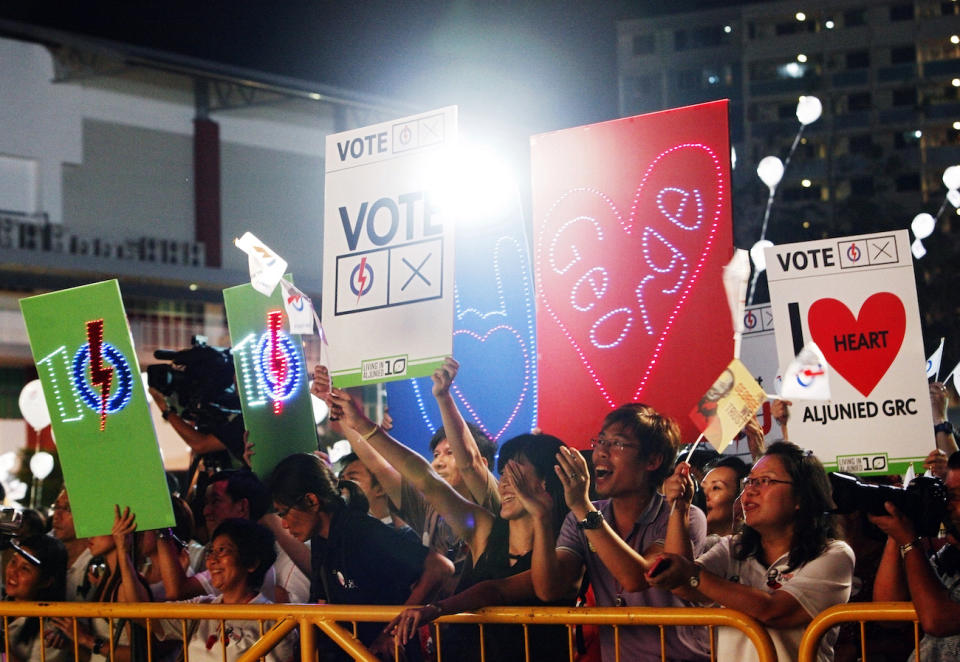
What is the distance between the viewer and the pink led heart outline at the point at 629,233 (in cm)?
518

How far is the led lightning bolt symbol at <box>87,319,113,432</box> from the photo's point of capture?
18.4 feet

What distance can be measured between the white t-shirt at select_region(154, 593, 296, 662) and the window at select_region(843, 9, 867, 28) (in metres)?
53.4

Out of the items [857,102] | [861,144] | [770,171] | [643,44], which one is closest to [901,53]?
[857,102]

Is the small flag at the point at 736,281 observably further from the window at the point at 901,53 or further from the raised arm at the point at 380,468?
the window at the point at 901,53

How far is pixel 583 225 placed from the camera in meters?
5.46

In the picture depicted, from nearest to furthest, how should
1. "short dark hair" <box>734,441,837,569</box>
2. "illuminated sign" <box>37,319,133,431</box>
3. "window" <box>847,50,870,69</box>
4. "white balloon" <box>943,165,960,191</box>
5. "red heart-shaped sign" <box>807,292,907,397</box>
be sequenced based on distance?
"short dark hair" <box>734,441,837,569</box>
"red heart-shaped sign" <box>807,292,907,397</box>
"illuminated sign" <box>37,319,133,431</box>
"white balloon" <box>943,165,960,191</box>
"window" <box>847,50,870,69</box>

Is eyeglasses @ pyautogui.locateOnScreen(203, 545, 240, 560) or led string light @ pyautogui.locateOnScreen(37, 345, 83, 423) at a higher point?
led string light @ pyautogui.locateOnScreen(37, 345, 83, 423)

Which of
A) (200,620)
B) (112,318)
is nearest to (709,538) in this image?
(200,620)

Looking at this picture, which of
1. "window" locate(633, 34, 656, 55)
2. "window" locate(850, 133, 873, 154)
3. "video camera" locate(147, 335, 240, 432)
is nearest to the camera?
"video camera" locate(147, 335, 240, 432)

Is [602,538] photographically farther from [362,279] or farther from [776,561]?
[362,279]

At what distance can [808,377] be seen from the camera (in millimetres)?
5117

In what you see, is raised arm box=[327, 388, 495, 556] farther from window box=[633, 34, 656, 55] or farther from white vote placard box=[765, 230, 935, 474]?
window box=[633, 34, 656, 55]

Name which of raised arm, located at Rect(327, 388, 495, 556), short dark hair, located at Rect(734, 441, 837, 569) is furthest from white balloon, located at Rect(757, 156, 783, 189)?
short dark hair, located at Rect(734, 441, 837, 569)

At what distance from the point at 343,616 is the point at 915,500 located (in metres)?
1.87
